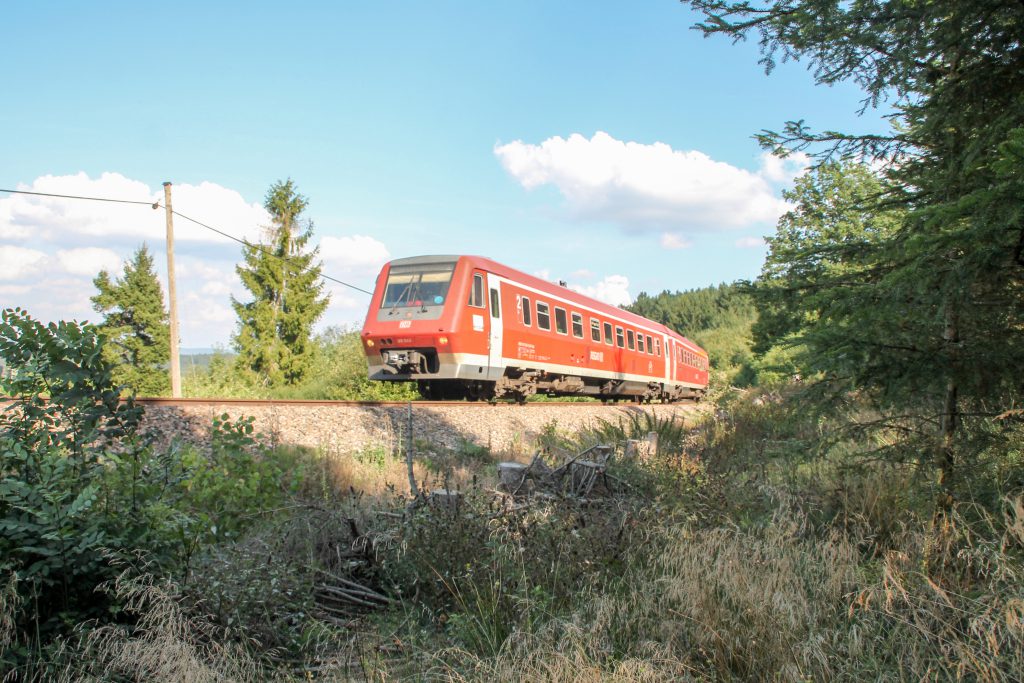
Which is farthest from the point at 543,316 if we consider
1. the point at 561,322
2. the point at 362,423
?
the point at 362,423

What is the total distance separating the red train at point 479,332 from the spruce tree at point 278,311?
1761 centimetres

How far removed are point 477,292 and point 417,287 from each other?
1.16 meters

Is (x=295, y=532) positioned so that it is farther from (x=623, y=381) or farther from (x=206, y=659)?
(x=623, y=381)

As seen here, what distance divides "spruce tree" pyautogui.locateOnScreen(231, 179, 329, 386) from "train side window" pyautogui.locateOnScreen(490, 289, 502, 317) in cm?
1965

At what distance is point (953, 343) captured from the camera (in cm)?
451

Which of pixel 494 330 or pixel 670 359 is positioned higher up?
pixel 494 330

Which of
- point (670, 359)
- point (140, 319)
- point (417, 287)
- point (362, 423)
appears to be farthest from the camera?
point (140, 319)

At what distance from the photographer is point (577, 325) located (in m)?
17.9

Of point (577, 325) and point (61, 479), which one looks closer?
point (61, 479)

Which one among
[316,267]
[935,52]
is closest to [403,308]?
[935,52]

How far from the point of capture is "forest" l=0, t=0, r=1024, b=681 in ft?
10.8

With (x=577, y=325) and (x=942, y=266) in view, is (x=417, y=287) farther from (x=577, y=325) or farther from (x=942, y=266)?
(x=942, y=266)

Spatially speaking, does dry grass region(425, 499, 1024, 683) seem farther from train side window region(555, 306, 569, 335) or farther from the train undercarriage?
train side window region(555, 306, 569, 335)

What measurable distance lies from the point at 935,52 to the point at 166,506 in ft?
18.2
